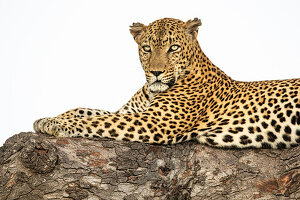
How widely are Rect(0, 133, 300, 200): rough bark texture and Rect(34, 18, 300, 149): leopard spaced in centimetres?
37

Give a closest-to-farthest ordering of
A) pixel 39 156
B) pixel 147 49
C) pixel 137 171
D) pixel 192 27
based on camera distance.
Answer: pixel 39 156
pixel 137 171
pixel 147 49
pixel 192 27

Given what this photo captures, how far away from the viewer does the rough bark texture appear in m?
7.11

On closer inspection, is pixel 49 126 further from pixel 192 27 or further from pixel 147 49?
pixel 192 27

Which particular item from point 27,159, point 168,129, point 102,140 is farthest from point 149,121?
point 27,159

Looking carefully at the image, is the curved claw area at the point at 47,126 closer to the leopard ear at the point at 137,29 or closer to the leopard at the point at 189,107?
the leopard at the point at 189,107

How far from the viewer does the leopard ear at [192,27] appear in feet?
33.8

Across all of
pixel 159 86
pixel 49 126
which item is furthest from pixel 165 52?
pixel 49 126

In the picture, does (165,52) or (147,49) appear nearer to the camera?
(165,52)

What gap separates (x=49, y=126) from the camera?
8.40 metres

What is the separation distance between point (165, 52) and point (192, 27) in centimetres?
89

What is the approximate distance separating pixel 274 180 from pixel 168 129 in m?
2.13

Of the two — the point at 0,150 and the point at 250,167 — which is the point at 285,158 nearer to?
the point at 250,167

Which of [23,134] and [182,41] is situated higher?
[182,41]

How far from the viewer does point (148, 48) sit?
10.1 m
